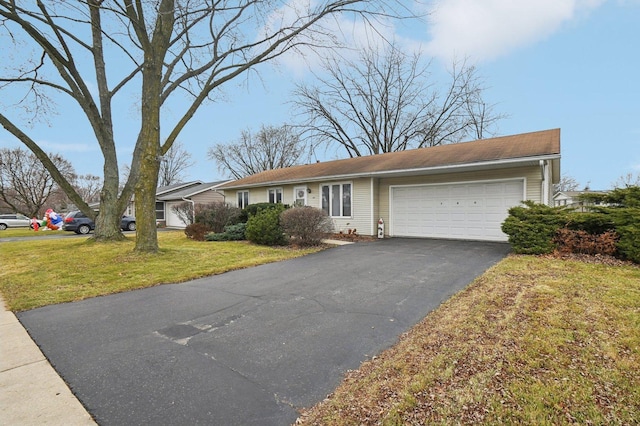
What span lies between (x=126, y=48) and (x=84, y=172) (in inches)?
1649

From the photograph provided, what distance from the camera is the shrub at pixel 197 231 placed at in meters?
13.7

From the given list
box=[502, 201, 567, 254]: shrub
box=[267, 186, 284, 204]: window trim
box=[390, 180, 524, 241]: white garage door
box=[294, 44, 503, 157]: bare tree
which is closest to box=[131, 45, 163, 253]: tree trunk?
box=[267, 186, 284, 204]: window trim

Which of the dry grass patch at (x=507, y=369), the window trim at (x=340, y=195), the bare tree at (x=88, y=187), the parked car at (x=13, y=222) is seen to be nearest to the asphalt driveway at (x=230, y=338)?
the dry grass patch at (x=507, y=369)

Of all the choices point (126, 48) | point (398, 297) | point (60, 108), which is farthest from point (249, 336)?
point (60, 108)

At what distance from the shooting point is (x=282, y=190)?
16547 millimetres

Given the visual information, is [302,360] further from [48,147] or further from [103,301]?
[48,147]

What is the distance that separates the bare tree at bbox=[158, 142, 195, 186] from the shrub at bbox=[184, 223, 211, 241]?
32.8m

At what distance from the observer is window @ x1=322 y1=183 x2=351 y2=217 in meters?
13.9

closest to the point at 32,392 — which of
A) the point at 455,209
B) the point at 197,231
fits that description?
the point at 455,209

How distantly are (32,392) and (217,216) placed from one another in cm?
1241

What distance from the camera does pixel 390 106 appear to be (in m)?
27.4

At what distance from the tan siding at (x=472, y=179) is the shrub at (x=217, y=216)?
708 cm

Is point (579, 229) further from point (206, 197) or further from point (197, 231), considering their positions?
point (206, 197)

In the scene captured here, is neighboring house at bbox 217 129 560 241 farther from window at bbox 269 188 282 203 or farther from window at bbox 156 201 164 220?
window at bbox 156 201 164 220
